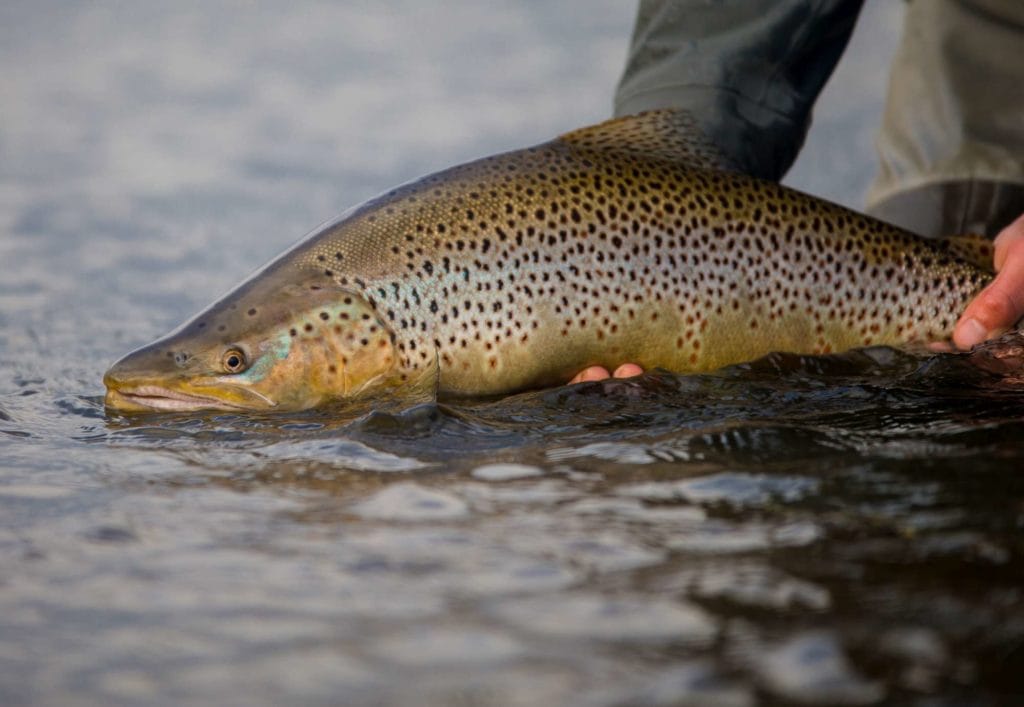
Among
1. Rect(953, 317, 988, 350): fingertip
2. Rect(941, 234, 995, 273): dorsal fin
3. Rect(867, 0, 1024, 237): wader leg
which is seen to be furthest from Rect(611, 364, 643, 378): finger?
Answer: Rect(867, 0, 1024, 237): wader leg

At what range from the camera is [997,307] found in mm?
3082

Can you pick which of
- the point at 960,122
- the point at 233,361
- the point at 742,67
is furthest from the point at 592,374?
the point at 960,122

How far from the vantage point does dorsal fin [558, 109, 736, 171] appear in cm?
326

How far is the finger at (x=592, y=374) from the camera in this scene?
3006mm

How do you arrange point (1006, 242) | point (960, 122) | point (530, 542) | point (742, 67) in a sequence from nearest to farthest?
point (530, 542)
point (1006, 242)
point (742, 67)
point (960, 122)

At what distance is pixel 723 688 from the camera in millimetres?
1325

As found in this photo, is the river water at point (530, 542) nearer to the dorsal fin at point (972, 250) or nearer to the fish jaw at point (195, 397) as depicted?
the fish jaw at point (195, 397)

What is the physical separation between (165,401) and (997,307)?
6.78 feet

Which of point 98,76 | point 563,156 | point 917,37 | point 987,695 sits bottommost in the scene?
point 987,695

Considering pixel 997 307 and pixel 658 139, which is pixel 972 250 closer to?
pixel 997 307

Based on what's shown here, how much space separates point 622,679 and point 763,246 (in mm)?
1969

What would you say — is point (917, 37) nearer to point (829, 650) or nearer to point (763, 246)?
point (763, 246)

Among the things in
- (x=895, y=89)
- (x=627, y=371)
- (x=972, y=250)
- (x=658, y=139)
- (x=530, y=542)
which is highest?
(x=895, y=89)

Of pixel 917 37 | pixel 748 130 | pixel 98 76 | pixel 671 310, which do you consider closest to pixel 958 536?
pixel 671 310
